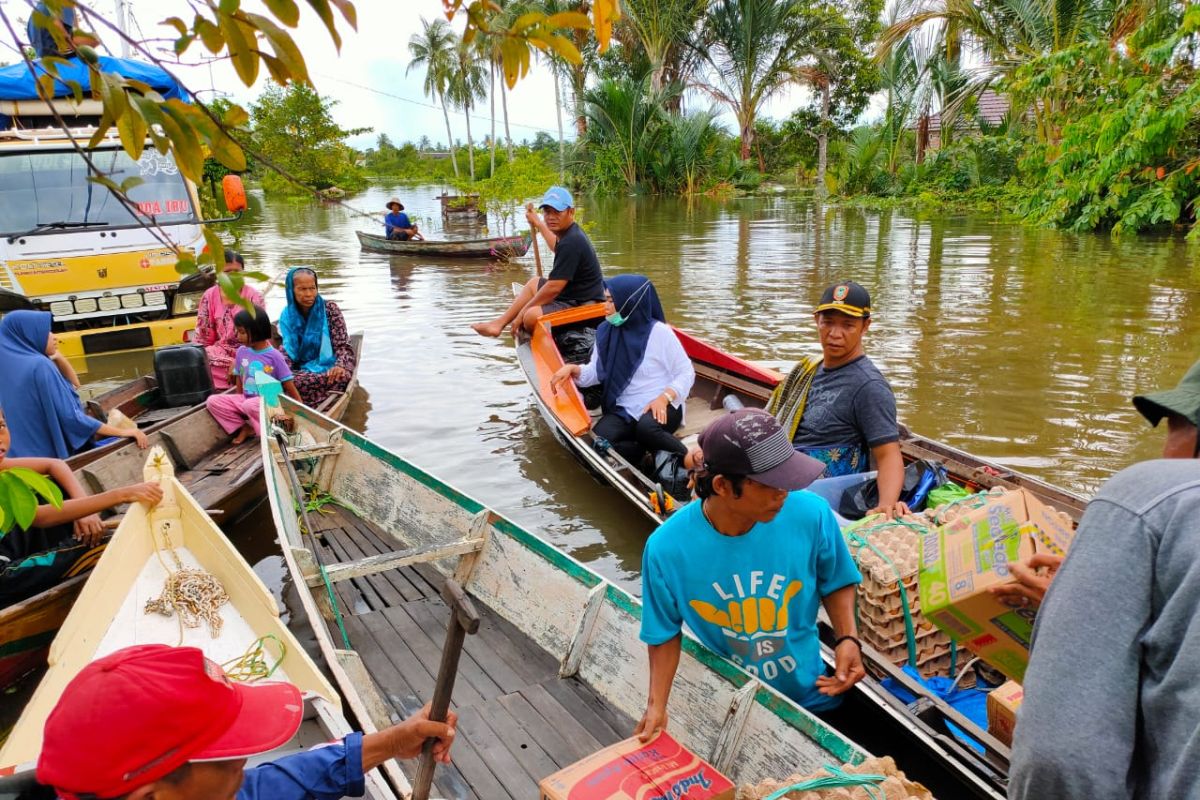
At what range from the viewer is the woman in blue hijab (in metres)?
5.38

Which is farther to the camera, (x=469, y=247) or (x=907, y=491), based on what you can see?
(x=469, y=247)

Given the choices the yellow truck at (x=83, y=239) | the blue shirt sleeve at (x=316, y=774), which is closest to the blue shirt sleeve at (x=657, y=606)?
the blue shirt sleeve at (x=316, y=774)

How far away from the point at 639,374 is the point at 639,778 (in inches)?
142

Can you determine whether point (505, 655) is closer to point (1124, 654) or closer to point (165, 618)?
point (165, 618)

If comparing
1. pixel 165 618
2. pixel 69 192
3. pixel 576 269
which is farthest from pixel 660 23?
pixel 165 618

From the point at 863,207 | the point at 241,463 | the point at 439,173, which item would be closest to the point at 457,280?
the point at 241,463

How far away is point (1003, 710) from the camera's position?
2.65 m

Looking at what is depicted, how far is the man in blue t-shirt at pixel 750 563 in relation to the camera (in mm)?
2145

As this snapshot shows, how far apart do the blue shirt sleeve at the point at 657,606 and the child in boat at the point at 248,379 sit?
501cm

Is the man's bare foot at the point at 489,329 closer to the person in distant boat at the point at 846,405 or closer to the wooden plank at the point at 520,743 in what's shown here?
the person in distant boat at the point at 846,405

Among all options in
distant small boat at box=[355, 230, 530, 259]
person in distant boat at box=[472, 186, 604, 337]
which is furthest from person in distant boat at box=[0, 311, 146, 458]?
distant small boat at box=[355, 230, 530, 259]

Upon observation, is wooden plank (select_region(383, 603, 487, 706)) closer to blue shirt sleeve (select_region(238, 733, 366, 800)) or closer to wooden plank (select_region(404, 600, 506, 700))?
wooden plank (select_region(404, 600, 506, 700))

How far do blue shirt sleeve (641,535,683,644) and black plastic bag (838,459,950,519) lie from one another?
188 centimetres

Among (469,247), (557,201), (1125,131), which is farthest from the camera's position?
(469,247)
